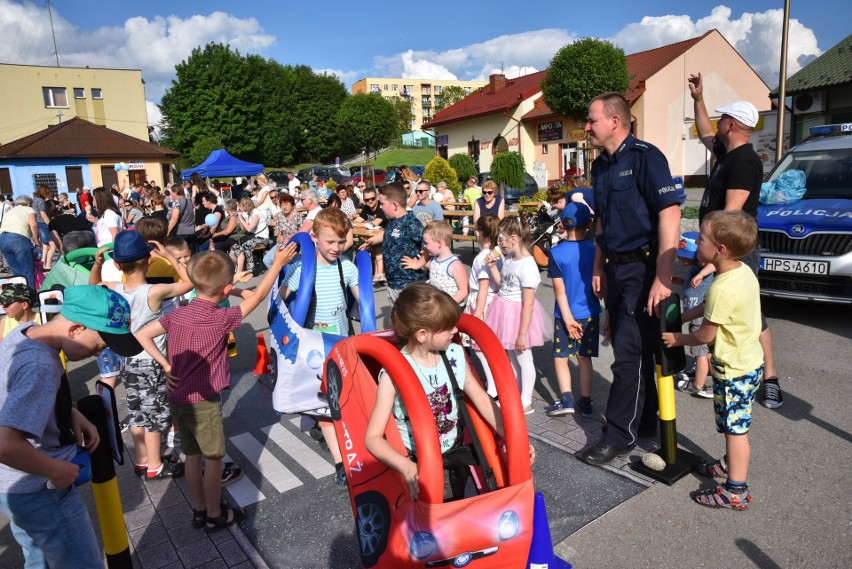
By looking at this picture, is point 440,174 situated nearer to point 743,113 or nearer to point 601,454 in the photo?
point 743,113

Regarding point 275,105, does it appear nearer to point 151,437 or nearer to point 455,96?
point 455,96

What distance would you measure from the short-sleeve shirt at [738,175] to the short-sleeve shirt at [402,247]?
2.52m

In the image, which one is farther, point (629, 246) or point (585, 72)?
point (585, 72)

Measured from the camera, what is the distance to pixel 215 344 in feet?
11.7

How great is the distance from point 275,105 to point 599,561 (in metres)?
68.1

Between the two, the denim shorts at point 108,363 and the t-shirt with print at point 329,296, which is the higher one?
the t-shirt with print at point 329,296

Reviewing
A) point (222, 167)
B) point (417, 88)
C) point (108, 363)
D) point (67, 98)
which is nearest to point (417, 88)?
point (417, 88)

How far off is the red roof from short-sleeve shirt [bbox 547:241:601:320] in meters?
44.0

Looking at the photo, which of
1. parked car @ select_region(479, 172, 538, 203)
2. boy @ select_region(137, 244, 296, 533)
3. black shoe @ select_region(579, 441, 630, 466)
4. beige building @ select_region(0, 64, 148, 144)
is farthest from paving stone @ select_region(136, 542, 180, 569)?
beige building @ select_region(0, 64, 148, 144)

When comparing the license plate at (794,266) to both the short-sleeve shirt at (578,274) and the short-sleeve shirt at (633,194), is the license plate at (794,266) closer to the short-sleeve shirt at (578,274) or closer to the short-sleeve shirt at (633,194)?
the short-sleeve shirt at (578,274)

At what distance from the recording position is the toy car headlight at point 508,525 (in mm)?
2408

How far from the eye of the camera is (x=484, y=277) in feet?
18.1

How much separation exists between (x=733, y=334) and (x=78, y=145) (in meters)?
47.1

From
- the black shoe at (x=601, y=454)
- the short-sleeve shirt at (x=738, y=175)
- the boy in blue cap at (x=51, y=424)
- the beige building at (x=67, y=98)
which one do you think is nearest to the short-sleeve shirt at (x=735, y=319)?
the black shoe at (x=601, y=454)
